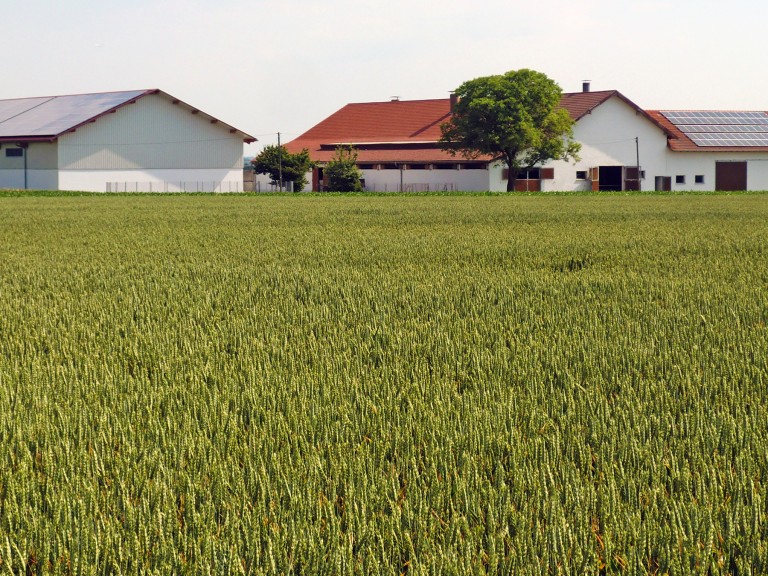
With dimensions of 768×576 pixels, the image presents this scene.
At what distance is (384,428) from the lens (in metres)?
3.59

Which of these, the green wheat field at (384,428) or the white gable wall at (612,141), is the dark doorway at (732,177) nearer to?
the white gable wall at (612,141)

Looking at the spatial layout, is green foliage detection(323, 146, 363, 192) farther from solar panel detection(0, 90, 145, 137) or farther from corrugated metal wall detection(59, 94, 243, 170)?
solar panel detection(0, 90, 145, 137)

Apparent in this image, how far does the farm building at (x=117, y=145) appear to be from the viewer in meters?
53.0

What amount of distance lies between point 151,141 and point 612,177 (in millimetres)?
26239

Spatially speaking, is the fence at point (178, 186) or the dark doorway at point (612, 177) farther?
the dark doorway at point (612, 177)

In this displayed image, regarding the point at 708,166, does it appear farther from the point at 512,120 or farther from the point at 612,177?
the point at 512,120

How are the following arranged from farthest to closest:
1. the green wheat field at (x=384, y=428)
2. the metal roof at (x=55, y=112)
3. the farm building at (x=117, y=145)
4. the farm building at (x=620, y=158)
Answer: the farm building at (x=620, y=158) < the farm building at (x=117, y=145) < the metal roof at (x=55, y=112) < the green wheat field at (x=384, y=428)

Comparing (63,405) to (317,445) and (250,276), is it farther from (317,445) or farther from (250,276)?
(250,276)

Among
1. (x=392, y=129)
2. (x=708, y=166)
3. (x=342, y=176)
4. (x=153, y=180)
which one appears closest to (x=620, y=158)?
(x=708, y=166)

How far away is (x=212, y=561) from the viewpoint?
2.39 m

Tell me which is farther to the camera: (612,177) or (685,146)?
(685,146)

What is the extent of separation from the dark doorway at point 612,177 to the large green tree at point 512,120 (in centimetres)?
431

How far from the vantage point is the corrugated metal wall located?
53562mm

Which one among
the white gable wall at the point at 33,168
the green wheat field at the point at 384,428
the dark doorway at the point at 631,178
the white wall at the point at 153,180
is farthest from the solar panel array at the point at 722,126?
the green wheat field at the point at 384,428
